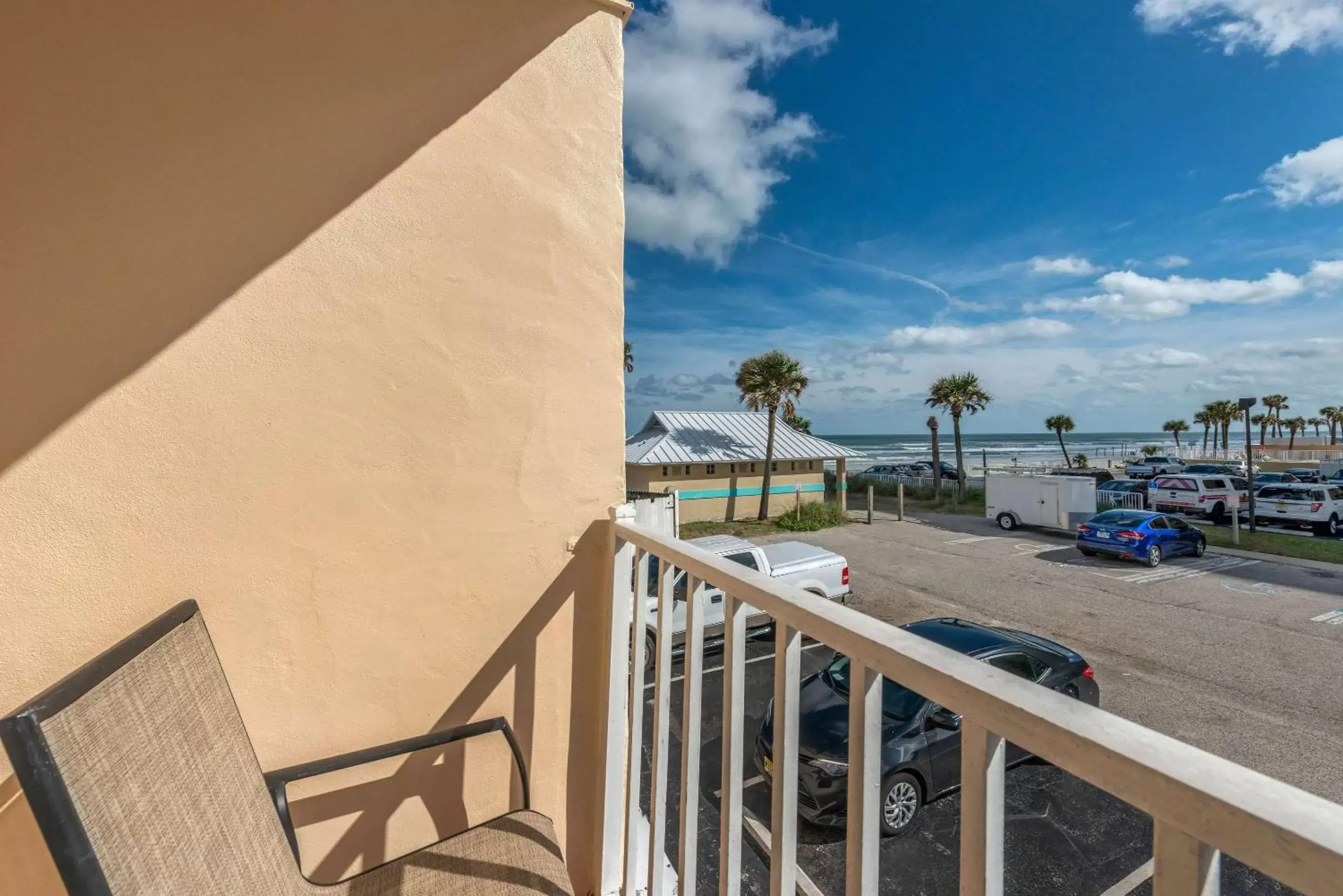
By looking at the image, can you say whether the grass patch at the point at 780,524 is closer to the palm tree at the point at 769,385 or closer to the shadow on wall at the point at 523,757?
the palm tree at the point at 769,385

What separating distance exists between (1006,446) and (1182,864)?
6679 centimetres

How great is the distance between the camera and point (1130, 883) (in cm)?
270

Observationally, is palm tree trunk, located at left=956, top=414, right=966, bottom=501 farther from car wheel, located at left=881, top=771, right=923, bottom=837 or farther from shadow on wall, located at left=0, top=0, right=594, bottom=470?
shadow on wall, located at left=0, top=0, right=594, bottom=470

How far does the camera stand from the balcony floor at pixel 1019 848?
279 cm

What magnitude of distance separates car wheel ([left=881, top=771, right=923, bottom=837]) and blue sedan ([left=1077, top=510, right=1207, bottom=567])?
1011 cm

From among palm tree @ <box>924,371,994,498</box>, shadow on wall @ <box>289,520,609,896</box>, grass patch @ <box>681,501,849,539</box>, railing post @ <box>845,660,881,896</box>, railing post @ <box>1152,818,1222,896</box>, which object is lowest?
grass patch @ <box>681,501,849,539</box>

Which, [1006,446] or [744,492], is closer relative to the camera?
[744,492]

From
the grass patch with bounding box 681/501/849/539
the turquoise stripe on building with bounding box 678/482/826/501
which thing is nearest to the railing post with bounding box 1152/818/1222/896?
the grass patch with bounding box 681/501/849/539

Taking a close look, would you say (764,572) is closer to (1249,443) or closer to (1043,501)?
(1043,501)

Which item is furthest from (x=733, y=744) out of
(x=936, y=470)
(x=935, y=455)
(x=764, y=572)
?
(x=936, y=470)

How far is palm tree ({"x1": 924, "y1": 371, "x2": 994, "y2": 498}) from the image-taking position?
60.0 feet

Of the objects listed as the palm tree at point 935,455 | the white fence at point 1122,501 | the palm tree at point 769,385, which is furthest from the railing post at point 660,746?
the palm tree at point 935,455

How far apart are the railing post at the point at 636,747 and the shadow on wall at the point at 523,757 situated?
0.43 feet

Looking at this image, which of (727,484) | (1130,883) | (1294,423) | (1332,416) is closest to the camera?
(1130,883)
